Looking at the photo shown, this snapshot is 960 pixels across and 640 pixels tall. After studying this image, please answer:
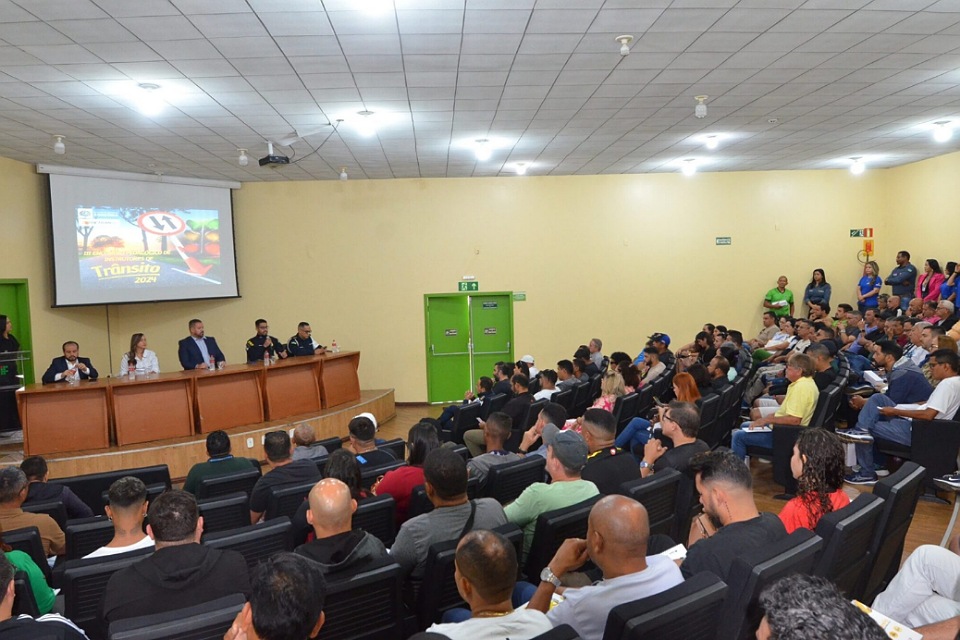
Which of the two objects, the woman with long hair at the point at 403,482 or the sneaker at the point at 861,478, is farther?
the sneaker at the point at 861,478

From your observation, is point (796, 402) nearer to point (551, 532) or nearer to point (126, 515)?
point (551, 532)

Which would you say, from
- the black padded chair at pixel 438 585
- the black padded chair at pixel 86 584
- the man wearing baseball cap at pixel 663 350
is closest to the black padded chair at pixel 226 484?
the black padded chair at pixel 86 584

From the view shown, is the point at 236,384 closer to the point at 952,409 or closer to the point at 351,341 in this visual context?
the point at 351,341

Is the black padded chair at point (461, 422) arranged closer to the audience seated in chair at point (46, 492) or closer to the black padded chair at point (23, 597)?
the audience seated in chair at point (46, 492)

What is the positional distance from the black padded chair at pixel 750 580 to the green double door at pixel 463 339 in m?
10.00

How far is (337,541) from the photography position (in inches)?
104

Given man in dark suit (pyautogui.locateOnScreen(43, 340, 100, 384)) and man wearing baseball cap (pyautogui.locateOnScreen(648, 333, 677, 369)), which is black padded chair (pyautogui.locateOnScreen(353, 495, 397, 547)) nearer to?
man in dark suit (pyautogui.locateOnScreen(43, 340, 100, 384))

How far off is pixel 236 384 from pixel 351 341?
3528 millimetres

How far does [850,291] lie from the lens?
40.8 feet

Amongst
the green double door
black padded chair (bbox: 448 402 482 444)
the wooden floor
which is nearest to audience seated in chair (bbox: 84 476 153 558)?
black padded chair (bbox: 448 402 482 444)

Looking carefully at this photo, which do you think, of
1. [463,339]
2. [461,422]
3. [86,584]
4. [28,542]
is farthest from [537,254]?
[86,584]

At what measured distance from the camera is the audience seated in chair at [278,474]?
4.15 m

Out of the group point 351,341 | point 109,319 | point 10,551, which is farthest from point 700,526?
point 109,319

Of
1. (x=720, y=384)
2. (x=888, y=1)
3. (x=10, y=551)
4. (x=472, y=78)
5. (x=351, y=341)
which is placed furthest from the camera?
(x=351, y=341)
